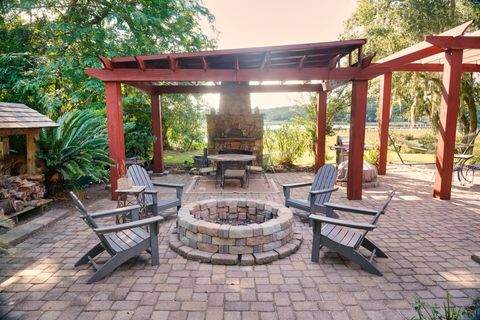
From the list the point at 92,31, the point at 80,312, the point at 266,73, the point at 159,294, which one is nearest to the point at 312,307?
the point at 159,294

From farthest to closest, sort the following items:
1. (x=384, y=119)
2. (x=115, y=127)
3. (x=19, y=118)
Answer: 1. (x=384, y=119)
2. (x=115, y=127)
3. (x=19, y=118)

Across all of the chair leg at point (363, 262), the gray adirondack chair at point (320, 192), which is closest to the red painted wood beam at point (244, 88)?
the gray adirondack chair at point (320, 192)

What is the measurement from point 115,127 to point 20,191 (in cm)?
193

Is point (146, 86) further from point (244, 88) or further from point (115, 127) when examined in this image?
point (244, 88)

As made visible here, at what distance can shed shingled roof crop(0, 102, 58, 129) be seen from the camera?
4602 millimetres

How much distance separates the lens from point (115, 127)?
575cm

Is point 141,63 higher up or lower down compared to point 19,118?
higher up

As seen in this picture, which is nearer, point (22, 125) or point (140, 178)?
point (140, 178)

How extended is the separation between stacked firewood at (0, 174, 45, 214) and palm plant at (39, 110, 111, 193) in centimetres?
36

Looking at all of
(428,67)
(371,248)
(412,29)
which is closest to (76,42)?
(371,248)

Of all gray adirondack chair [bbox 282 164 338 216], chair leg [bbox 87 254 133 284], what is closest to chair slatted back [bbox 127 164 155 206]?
chair leg [bbox 87 254 133 284]

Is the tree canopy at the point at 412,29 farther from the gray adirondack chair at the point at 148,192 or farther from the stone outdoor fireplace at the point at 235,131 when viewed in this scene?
the gray adirondack chair at the point at 148,192

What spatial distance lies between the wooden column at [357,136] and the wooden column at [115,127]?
4740 millimetres

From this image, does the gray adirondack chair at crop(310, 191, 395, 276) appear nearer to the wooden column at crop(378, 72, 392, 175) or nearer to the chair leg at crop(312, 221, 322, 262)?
the chair leg at crop(312, 221, 322, 262)
